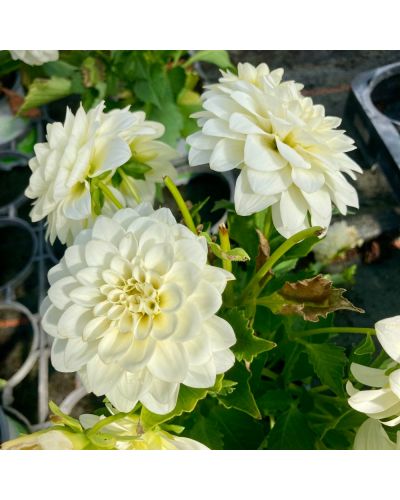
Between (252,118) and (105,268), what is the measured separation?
0.91ft

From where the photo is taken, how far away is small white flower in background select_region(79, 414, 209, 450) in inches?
22.9

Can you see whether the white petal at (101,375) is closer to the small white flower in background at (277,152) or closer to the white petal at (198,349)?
the white petal at (198,349)

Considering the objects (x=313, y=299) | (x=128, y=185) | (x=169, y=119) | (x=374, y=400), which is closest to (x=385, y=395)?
(x=374, y=400)

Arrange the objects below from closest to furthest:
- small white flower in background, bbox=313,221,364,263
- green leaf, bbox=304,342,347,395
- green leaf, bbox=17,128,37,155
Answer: green leaf, bbox=304,342,347,395
small white flower in background, bbox=313,221,364,263
green leaf, bbox=17,128,37,155

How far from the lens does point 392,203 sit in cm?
163

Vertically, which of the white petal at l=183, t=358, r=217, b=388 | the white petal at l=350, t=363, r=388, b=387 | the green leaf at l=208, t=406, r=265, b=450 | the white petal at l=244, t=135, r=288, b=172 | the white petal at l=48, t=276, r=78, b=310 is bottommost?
the green leaf at l=208, t=406, r=265, b=450

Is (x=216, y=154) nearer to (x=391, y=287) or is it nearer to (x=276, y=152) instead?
(x=276, y=152)

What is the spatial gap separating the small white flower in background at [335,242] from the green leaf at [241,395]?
84 centimetres

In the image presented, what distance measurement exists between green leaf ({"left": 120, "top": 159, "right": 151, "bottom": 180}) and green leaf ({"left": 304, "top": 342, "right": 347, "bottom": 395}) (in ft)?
1.18

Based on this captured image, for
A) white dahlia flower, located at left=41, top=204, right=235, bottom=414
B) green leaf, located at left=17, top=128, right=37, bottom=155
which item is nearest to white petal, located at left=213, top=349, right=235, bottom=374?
white dahlia flower, located at left=41, top=204, right=235, bottom=414

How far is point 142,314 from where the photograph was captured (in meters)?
0.54

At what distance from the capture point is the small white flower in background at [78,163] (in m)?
0.66

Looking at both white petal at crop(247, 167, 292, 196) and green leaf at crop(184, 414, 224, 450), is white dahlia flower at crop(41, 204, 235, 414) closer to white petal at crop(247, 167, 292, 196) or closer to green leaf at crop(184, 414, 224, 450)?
white petal at crop(247, 167, 292, 196)

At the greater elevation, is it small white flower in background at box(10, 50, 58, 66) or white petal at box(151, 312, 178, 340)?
white petal at box(151, 312, 178, 340)
